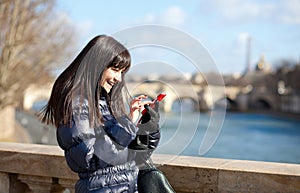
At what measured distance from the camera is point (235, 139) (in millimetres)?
33719

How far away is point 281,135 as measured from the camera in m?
38.6

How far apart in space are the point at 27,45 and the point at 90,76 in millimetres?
15399

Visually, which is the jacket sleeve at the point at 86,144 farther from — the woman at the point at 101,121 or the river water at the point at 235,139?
the river water at the point at 235,139

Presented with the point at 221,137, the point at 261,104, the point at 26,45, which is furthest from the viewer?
the point at 261,104

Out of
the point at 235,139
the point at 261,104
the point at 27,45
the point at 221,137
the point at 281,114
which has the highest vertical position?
the point at 27,45

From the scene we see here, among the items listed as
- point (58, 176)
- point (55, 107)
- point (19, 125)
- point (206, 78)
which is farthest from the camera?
point (19, 125)

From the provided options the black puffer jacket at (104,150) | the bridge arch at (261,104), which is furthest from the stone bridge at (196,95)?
the black puffer jacket at (104,150)

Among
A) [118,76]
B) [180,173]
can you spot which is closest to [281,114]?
[180,173]

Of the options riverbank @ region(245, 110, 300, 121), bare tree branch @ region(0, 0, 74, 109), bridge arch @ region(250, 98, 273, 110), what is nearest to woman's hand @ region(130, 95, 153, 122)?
bare tree branch @ region(0, 0, 74, 109)

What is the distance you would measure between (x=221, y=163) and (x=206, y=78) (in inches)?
27.3

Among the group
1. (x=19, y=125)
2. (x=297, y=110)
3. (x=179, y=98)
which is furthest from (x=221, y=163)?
(x=297, y=110)

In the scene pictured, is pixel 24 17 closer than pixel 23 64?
Yes

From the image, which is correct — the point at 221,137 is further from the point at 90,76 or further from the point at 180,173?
the point at 90,76

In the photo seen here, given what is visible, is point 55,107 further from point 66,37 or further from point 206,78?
point 66,37
